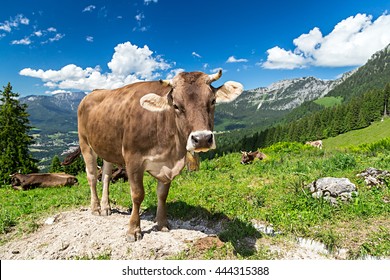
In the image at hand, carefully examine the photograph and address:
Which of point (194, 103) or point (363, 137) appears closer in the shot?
point (194, 103)

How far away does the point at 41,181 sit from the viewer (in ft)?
53.2

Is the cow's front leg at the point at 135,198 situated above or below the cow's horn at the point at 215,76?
below

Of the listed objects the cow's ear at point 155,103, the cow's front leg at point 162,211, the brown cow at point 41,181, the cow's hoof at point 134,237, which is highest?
the cow's ear at point 155,103

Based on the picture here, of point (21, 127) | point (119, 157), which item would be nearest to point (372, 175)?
point (119, 157)

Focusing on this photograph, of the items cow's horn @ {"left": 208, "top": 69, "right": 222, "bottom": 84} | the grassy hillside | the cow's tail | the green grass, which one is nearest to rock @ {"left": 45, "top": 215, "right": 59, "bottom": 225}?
the green grass

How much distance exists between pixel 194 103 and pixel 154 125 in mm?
1364

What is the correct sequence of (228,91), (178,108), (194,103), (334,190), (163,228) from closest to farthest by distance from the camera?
(194,103) < (178,108) < (228,91) < (163,228) < (334,190)

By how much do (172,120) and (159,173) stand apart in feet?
3.91

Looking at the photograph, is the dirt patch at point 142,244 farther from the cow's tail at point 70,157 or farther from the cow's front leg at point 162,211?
the cow's tail at point 70,157

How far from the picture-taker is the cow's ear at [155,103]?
17.3 ft

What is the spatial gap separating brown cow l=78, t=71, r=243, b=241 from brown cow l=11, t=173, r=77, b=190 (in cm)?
915

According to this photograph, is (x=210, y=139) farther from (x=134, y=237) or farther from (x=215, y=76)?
(x=134, y=237)

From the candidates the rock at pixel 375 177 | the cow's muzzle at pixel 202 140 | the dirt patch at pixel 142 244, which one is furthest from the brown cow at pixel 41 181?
the rock at pixel 375 177

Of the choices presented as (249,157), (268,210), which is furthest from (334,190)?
(249,157)
